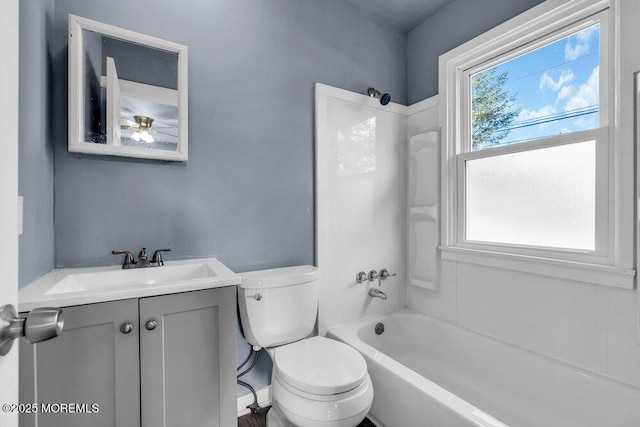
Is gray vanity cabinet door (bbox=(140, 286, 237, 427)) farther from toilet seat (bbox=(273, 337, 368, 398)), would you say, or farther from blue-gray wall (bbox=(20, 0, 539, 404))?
blue-gray wall (bbox=(20, 0, 539, 404))

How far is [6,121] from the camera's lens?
1.48 feet

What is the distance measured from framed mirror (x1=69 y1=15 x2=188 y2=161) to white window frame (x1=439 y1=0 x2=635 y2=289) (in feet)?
5.46

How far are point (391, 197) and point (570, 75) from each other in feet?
3.94

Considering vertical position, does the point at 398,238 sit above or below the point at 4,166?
below

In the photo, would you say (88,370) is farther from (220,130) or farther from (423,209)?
(423,209)

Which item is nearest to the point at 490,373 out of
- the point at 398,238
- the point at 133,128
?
the point at 398,238

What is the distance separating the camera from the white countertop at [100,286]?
0.89 metres

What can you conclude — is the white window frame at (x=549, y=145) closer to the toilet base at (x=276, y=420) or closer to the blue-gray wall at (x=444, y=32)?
the blue-gray wall at (x=444, y=32)

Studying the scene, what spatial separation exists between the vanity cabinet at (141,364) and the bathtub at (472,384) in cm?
78

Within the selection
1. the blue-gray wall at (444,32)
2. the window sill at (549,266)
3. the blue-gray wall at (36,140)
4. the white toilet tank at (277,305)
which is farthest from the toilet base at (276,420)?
the blue-gray wall at (444,32)

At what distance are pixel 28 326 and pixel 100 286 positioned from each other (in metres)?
0.99

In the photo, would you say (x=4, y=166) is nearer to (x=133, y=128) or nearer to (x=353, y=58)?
(x=133, y=128)

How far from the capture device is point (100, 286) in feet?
4.11

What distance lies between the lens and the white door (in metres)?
0.43
